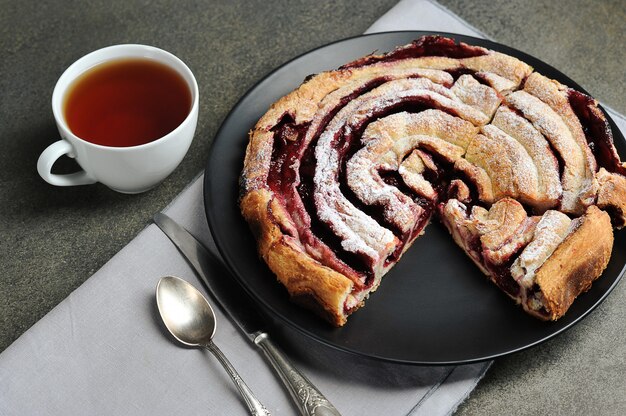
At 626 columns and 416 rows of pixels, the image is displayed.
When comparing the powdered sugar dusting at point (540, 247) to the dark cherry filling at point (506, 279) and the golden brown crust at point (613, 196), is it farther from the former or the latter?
the golden brown crust at point (613, 196)

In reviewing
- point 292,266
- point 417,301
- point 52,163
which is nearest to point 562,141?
point 417,301

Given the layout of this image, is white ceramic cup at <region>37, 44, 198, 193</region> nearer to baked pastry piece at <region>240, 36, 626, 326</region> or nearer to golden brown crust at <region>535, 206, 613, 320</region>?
baked pastry piece at <region>240, 36, 626, 326</region>

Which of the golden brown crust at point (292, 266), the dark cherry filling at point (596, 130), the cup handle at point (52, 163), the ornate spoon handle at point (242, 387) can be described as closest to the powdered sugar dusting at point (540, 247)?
the dark cherry filling at point (596, 130)

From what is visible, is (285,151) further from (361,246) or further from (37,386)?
(37,386)

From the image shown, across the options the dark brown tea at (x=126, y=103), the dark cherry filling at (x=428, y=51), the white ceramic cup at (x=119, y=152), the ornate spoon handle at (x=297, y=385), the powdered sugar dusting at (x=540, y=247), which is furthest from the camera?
the dark cherry filling at (x=428, y=51)

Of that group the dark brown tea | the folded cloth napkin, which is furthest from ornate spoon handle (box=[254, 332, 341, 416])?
the dark brown tea

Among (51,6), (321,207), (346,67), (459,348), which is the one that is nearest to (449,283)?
(459,348)

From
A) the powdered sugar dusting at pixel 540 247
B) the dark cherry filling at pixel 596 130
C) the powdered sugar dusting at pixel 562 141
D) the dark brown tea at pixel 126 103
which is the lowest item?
the dark brown tea at pixel 126 103
